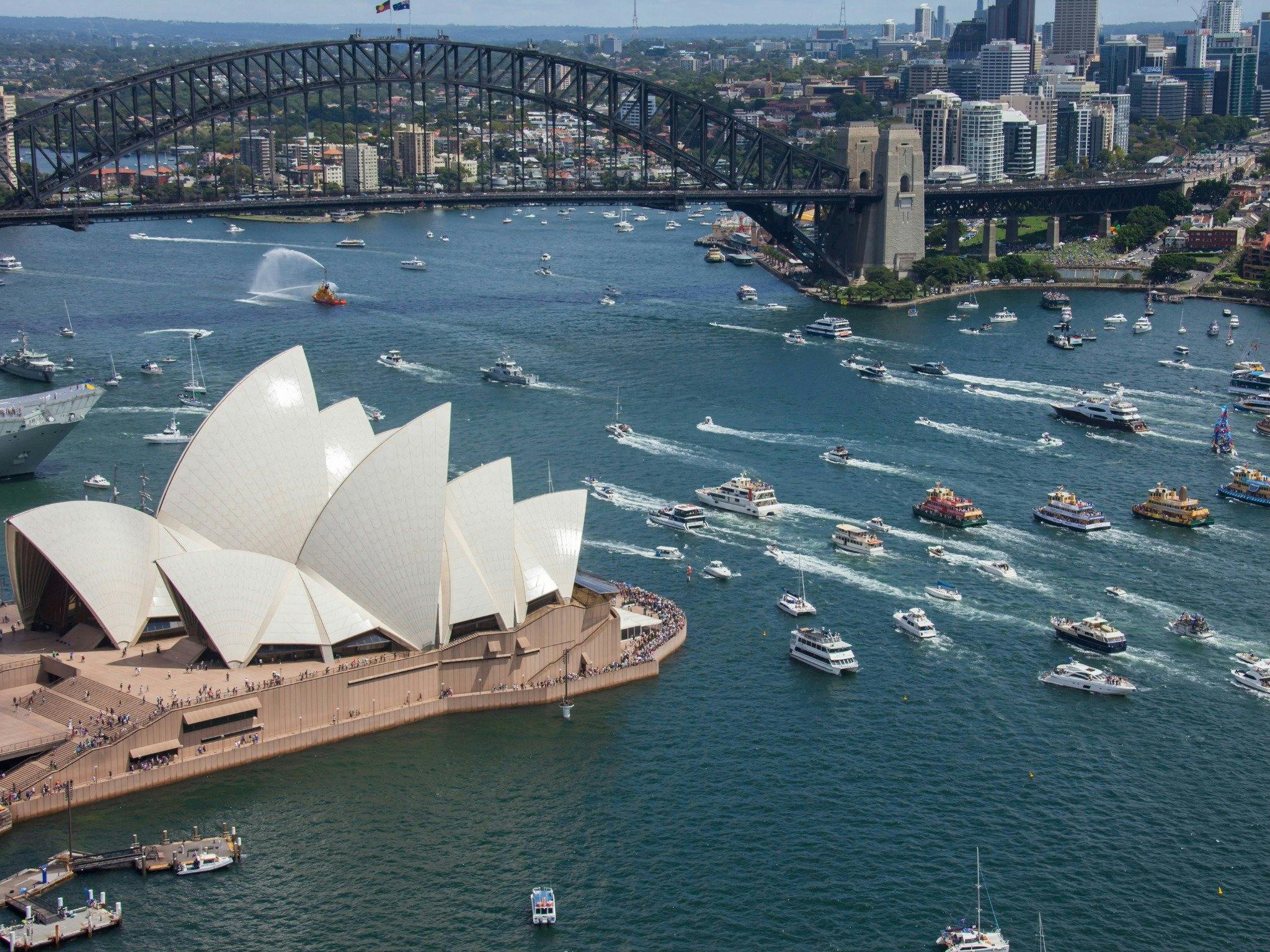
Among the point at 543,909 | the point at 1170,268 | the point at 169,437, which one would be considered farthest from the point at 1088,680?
the point at 1170,268

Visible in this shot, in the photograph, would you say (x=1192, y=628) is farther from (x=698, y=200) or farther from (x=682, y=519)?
(x=698, y=200)

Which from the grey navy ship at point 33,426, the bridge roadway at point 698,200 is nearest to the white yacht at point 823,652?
the grey navy ship at point 33,426

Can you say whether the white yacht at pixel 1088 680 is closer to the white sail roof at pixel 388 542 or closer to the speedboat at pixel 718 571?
the speedboat at pixel 718 571

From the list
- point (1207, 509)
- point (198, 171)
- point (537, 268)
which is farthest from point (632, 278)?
point (1207, 509)

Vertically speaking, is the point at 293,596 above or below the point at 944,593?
above

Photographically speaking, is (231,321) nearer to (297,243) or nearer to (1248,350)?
(297,243)
